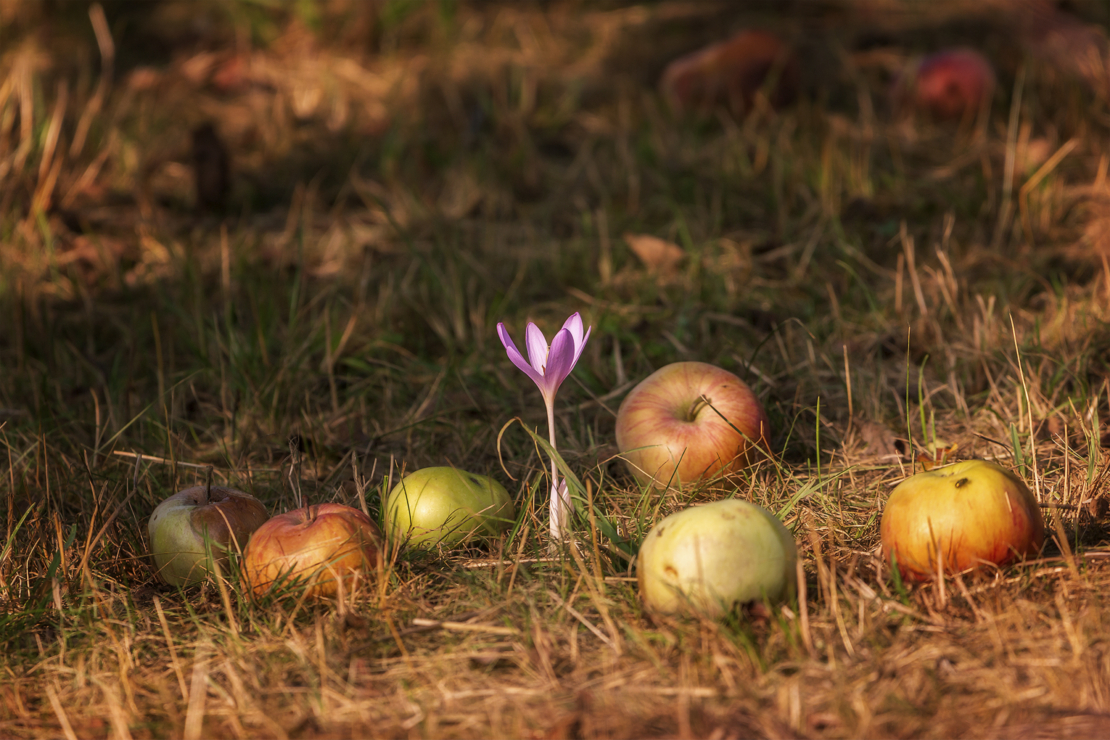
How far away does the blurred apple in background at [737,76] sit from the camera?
4.60m

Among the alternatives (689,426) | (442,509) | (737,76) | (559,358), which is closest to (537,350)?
(559,358)

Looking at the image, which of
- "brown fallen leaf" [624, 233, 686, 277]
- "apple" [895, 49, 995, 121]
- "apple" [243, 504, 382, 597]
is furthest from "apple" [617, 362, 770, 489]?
"apple" [895, 49, 995, 121]

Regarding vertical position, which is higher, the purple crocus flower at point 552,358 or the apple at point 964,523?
the purple crocus flower at point 552,358

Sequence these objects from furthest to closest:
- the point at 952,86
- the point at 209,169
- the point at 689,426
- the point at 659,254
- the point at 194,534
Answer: the point at 952,86, the point at 209,169, the point at 659,254, the point at 689,426, the point at 194,534

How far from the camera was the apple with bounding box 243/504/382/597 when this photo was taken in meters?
1.93

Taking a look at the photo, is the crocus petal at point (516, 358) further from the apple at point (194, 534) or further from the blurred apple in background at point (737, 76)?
the blurred apple in background at point (737, 76)

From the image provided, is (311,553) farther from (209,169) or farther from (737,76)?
(737,76)

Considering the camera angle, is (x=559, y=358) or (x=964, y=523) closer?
(x=964, y=523)

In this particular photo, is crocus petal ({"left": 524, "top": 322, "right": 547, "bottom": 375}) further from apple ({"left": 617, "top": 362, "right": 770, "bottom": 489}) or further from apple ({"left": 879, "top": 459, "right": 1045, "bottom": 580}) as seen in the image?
apple ({"left": 879, "top": 459, "right": 1045, "bottom": 580})

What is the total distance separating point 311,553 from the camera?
193 centimetres

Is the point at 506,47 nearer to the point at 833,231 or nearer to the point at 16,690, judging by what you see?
the point at 833,231

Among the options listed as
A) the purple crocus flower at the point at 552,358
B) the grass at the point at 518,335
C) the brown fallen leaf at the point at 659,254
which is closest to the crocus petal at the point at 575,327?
the purple crocus flower at the point at 552,358

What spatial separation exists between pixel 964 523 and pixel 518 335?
5.77 ft

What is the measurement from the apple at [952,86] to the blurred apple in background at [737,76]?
57 centimetres
